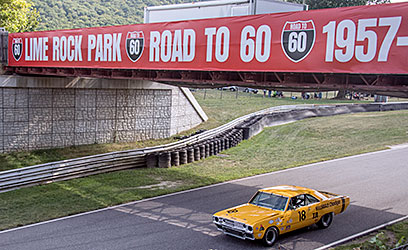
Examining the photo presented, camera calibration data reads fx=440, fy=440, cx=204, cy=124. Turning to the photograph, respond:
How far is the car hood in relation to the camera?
12328mm

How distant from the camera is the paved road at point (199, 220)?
12633 millimetres

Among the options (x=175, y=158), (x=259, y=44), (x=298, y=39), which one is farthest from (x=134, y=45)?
(x=298, y=39)

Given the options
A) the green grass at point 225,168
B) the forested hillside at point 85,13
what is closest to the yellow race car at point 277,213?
the green grass at point 225,168

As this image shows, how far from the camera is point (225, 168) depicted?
23922mm

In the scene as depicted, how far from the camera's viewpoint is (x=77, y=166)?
2075 cm

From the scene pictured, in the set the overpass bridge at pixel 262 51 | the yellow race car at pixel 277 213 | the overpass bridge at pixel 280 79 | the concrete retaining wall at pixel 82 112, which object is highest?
the overpass bridge at pixel 262 51

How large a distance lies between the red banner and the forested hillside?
72.0 metres

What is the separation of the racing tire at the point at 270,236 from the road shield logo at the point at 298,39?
19.6ft

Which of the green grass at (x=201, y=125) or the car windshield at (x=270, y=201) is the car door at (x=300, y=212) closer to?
the car windshield at (x=270, y=201)

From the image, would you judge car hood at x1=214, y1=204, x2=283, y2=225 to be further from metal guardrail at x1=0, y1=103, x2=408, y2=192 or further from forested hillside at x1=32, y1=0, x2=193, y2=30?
forested hillside at x1=32, y1=0, x2=193, y2=30

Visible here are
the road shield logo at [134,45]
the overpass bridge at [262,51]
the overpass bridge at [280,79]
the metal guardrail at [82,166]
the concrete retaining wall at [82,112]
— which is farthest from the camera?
the concrete retaining wall at [82,112]

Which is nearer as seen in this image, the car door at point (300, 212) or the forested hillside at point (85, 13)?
the car door at point (300, 212)

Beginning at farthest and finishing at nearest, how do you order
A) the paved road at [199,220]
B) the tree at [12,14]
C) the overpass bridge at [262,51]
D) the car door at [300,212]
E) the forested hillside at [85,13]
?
the forested hillside at [85,13] → the tree at [12,14] → the overpass bridge at [262,51] → the car door at [300,212] → the paved road at [199,220]

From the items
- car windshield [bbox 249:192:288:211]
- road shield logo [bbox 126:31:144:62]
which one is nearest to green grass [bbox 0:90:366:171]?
road shield logo [bbox 126:31:144:62]
